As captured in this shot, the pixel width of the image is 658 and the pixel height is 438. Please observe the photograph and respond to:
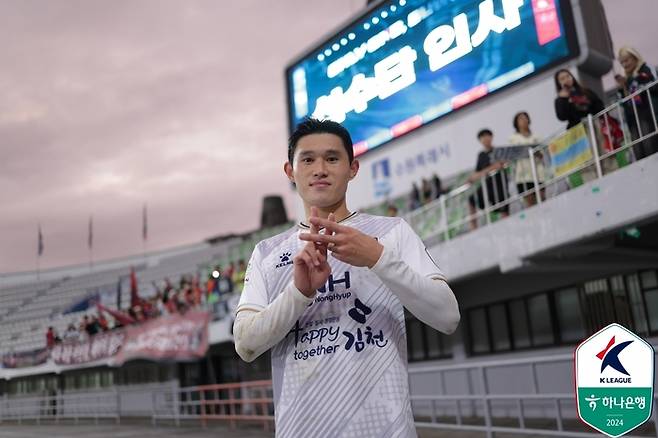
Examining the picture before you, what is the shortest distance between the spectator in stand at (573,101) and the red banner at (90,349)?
1562cm

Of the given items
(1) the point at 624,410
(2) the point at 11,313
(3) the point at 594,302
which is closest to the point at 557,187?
(3) the point at 594,302

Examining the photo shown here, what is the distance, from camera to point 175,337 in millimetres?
17016

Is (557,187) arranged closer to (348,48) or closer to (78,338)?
(348,48)

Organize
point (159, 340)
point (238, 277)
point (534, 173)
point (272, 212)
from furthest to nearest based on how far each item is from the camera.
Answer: point (272, 212) < point (238, 277) < point (159, 340) < point (534, 173)

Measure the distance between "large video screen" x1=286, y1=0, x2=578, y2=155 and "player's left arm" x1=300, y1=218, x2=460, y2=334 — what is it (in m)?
12.5

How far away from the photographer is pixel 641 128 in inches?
275

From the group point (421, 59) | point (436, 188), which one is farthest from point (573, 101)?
point (421, 59)

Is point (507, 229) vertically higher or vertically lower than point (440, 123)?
lower

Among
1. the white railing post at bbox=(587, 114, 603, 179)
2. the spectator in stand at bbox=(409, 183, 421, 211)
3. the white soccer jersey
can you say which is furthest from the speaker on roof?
the white soccer jersey

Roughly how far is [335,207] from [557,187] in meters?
7.19

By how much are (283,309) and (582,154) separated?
23.3 ft

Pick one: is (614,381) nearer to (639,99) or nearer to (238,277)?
(639,99)

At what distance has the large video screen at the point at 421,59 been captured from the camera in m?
13.4

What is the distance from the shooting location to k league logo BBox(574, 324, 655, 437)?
274 cm
